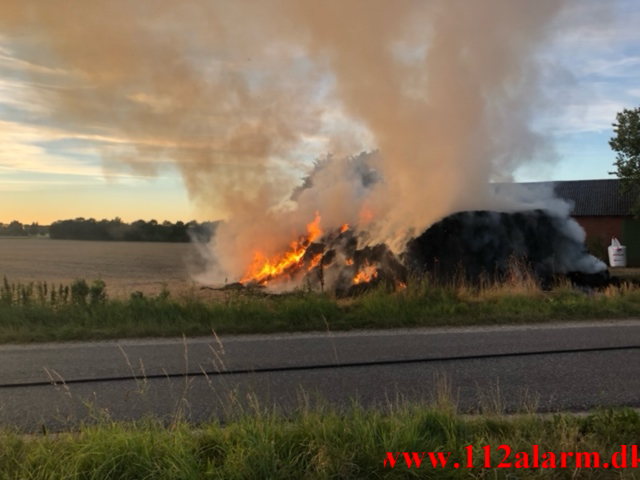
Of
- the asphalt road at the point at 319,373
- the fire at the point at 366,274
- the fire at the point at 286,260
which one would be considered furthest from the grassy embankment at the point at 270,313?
the fire at the point at 286,260

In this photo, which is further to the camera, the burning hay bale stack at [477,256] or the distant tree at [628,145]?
the distant tree at [628,145]

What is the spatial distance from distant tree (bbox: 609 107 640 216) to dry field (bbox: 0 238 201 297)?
968 inches

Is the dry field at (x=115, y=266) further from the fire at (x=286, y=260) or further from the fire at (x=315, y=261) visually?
the fire at (x=315, y=261)

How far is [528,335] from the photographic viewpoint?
7.75 m

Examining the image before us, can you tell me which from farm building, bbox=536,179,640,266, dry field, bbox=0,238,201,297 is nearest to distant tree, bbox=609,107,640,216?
farm building, bbox=536,179,640,266

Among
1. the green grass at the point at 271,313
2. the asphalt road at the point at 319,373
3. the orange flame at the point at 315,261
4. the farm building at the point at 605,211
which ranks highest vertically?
the farm building at the point at 605,211

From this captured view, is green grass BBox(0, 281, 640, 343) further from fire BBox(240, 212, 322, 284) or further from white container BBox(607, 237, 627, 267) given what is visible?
white container BBox(607, 237, 627, 267)

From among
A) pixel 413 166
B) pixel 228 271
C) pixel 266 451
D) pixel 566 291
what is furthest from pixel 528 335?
pixel 228 271

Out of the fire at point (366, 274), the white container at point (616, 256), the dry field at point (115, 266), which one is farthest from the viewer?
the white container at point (616, 256)

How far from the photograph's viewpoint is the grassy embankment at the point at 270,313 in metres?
8.50

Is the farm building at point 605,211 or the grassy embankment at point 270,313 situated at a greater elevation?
the farm building at point 605,211

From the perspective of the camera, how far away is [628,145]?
29984mm

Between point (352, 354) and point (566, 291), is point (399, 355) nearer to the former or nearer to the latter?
point (352, 354)

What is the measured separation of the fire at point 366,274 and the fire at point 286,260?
12.3 ft
